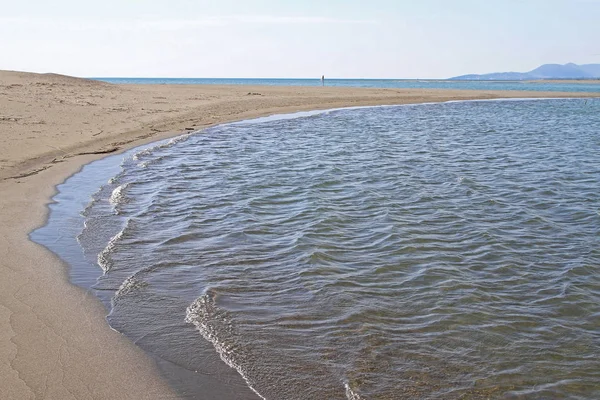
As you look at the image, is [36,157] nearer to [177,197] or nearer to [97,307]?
[177,197]

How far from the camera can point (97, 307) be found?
17.7ft

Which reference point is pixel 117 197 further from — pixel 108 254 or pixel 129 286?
pixel 129 286

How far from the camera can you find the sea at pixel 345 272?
441 centimetres

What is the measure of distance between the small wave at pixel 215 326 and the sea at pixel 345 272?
2cm

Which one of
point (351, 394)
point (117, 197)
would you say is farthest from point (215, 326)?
point (117, 197)

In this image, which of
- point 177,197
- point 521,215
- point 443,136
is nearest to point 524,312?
point 521,215

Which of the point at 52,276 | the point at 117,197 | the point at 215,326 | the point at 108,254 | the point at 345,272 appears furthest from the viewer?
the point at 117,197

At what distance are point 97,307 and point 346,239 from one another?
12.2ft

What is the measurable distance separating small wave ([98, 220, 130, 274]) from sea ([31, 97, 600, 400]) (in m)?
0.03

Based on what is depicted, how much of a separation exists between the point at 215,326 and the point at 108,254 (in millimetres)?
2552

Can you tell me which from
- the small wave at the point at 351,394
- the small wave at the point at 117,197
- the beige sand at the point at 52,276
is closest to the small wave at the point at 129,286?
the beige sand at the point at 52,276

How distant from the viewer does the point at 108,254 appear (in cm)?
703

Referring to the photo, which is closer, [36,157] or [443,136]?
[36,157]

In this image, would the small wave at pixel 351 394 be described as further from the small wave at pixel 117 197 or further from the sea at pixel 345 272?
the small wave at pixel 117 197
